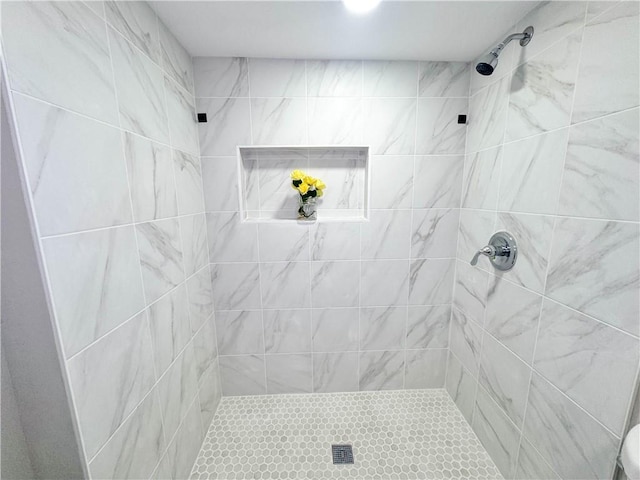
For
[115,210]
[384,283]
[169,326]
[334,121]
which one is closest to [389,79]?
[334,121]

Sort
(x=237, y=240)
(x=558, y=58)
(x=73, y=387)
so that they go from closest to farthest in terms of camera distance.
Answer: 1. (x=73, y=387)
2. (x=558, y=58)
3. (x=237, y=240)

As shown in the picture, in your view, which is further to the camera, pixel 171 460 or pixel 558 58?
pixel 171 460

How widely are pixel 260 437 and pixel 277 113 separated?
5.85 ft

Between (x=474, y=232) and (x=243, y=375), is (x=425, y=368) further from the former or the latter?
(x=243, y=375)

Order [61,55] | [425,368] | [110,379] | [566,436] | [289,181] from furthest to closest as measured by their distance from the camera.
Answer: [425,368], [289,181], [566,436], [110,379], [61,55]

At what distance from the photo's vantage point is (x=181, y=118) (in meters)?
1.10

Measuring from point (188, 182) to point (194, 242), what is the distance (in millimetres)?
303

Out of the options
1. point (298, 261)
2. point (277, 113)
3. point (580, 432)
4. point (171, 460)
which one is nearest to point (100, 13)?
point (277, 113)

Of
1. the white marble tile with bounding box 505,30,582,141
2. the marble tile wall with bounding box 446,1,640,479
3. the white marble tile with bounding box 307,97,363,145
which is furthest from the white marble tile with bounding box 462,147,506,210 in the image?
the white marble tile with bounding box 307,97,363,145

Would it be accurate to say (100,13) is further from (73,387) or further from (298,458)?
(298,458)

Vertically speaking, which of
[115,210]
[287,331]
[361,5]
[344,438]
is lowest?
[344,438]

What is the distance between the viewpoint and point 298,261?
55.3 inches

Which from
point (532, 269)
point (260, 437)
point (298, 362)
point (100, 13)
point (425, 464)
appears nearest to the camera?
point (100, 13)

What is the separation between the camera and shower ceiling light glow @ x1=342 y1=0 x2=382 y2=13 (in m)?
0.86
